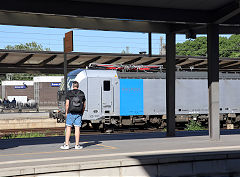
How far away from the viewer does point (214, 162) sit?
335 inches

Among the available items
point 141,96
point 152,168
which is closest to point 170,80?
point 152,168

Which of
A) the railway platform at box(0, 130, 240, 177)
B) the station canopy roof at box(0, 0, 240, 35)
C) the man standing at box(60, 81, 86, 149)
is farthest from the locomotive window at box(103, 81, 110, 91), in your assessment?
the railway platform at box(0, 130, 240, 177)

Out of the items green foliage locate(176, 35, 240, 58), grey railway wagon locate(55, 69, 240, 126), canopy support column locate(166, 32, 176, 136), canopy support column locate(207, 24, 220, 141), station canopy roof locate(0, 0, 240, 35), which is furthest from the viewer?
green foliage locate(176, 35, 240, 58)

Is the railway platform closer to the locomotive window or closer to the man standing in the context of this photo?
the man standing

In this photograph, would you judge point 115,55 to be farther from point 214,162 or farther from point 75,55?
point 214,162

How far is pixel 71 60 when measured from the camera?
24828 mm

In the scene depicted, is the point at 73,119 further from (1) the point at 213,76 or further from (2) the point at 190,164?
(1) the point at 213,76

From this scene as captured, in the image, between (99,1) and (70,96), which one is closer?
(70,96)

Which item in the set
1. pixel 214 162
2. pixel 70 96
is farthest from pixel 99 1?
pixel 214 162

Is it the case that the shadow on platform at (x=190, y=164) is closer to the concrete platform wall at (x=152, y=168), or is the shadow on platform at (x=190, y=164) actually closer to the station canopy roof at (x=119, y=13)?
the concrete platform wall at (x=152, y=168)

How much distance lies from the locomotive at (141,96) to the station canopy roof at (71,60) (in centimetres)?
123

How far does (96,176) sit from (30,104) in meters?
41.0

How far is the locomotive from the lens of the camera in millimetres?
20984

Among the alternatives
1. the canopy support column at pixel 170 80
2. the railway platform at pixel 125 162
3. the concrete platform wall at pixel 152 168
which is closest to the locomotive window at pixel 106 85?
the canopy support column at pixel 170 80
